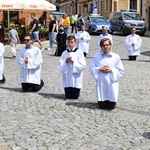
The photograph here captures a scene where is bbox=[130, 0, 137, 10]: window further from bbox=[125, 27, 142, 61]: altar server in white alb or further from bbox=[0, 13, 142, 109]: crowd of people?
bbox=[0, 13, 142, 109]: crowd of people

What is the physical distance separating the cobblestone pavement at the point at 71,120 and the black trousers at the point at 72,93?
0.45ft

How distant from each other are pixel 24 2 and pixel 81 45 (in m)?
6.52

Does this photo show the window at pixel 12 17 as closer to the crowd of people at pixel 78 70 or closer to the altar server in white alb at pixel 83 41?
the altar server in white alb at pixel 83 41

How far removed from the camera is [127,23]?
33.7 meters

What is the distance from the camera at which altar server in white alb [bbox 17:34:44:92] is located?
10070 mm

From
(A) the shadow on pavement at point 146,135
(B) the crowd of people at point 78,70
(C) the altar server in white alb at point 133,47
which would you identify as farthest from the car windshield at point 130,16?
(A) the shadow on pavement at point 146,135

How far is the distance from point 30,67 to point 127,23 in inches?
967

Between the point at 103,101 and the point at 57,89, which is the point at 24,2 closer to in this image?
the point at 57,89

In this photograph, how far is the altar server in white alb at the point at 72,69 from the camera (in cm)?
916

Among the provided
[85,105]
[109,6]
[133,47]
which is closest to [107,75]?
[85,105]

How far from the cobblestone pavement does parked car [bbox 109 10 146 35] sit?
73.7 feet

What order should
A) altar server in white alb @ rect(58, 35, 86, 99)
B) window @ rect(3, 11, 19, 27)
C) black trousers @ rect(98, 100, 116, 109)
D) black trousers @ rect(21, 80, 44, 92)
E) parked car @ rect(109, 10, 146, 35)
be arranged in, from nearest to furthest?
black trousers @ rect(98, 100, 116, 109), altar server in white alb @ rect(58, 35, 86, 99), black trousers @ rect(21, 80, 44, 92), window @ rect(3, 11, 19, 27), parked car @ rect(109, 10, 146, 35)

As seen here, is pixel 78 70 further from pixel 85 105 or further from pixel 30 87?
pixel 30 87

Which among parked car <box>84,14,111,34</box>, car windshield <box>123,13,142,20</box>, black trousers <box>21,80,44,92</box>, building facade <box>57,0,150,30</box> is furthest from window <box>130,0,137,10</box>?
black trousers <box>21,80,44,92</box>
